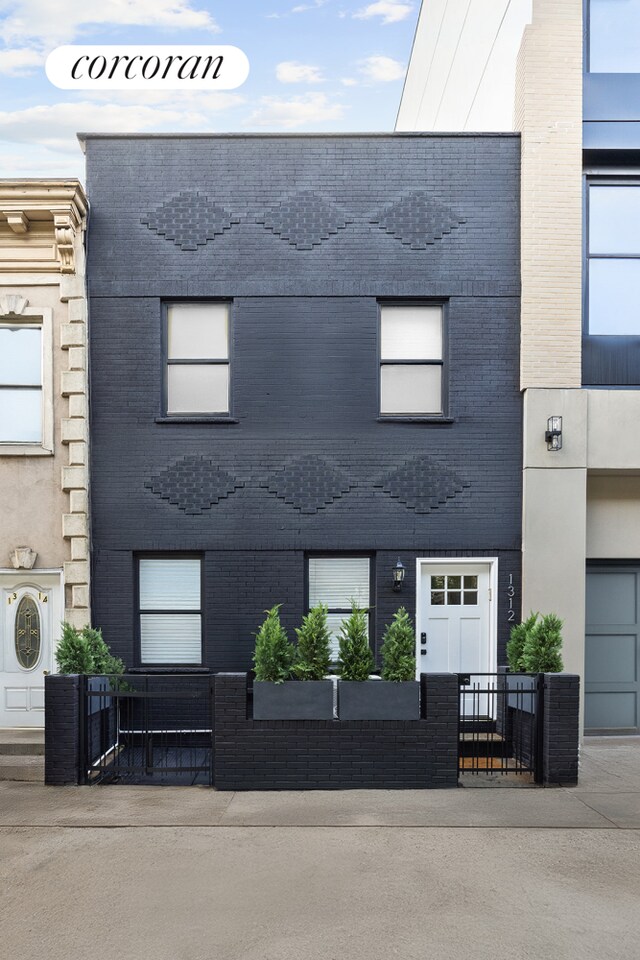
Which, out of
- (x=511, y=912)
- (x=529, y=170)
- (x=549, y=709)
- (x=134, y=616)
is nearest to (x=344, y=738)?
(x=549, y=709)

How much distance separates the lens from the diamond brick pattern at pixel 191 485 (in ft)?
32.1

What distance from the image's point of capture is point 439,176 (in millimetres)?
10008

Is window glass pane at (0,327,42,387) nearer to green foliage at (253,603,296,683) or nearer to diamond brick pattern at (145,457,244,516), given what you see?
diamond brick pattern at (145,457,244,516)

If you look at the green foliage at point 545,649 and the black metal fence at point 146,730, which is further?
the green foliage at point 545,649

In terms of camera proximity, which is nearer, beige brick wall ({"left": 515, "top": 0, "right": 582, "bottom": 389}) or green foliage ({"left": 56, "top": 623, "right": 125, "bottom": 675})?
green foliage ({"left": 56, "top": 623, "right": 125, "bottom": 675})

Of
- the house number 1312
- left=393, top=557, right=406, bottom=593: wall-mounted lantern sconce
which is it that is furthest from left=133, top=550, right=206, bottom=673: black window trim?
the house number 1312

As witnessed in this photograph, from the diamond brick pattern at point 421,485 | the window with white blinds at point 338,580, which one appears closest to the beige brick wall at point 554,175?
the diamond brick pattern at point 421,485

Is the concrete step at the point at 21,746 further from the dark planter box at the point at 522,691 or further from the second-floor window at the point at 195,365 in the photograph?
the dark planter box at the point at 522,691

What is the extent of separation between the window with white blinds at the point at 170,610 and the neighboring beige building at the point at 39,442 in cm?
81

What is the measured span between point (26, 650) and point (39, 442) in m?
2.90

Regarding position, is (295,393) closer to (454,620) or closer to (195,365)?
(195,365)

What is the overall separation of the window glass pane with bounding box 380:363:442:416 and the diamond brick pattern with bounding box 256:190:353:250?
2048 mm

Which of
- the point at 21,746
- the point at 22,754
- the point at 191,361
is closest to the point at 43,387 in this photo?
the point at 191,361

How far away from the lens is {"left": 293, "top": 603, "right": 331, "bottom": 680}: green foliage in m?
7.79
